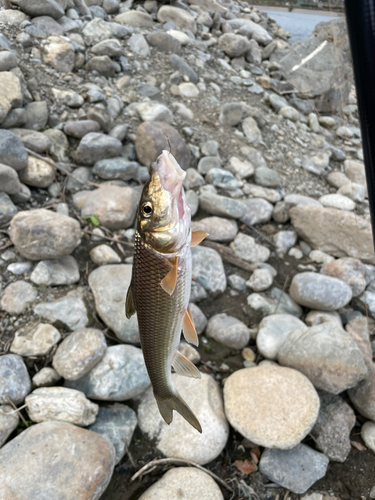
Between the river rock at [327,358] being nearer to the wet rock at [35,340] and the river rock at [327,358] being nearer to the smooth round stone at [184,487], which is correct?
the smooth round stone at [184,487]

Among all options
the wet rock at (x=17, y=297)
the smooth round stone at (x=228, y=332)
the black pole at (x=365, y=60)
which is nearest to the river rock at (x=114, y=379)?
the wet rock at (x=17, y=297)

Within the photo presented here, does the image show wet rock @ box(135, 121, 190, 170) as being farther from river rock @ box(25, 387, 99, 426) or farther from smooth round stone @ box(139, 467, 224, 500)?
smooth round stone @ box(139, 467, 224, 500)

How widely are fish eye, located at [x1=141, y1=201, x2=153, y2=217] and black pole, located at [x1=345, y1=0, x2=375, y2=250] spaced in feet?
2.30

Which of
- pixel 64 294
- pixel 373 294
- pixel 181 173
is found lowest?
pixel 373 294

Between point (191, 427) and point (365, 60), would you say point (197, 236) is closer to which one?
point (365, 60)

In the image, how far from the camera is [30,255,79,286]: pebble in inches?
119

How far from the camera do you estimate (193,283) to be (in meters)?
3.55

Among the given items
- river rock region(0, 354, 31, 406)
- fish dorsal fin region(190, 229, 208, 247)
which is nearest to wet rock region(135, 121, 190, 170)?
river rock region(0, 354, 31, 406)

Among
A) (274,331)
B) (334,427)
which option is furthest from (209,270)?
(334,427)

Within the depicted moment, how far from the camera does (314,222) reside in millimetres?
4531

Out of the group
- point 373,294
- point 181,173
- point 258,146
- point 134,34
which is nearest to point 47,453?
point 181,173

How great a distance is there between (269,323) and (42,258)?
79.4 inches

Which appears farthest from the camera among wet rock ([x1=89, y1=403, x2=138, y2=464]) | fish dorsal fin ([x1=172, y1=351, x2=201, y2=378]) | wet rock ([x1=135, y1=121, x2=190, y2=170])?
wet rock ([x1=135, y1=121, x2=190, y2=170])

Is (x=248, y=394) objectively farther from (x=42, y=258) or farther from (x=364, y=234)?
(x=364, y=234)
